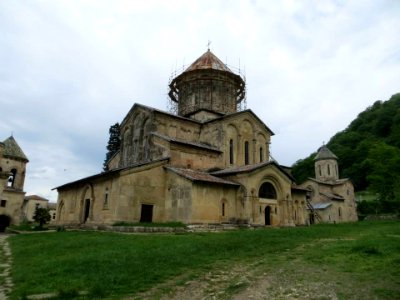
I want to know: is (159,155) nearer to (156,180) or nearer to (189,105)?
(156,180)

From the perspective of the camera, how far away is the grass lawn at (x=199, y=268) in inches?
238

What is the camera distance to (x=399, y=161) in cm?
3516

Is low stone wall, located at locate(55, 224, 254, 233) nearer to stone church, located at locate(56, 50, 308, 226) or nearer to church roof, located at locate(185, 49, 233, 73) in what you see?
stone church, located at locate(56, 50, 308, 226)

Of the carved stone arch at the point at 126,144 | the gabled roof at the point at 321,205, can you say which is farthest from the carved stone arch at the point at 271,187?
the gabled roof at the point at 321,205

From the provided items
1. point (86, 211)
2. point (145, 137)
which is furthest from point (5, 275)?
point (145, 137)

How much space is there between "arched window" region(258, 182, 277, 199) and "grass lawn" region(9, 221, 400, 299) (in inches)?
385

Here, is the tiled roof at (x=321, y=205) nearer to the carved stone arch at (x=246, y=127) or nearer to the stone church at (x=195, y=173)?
the stone church at (x=195, y=173)

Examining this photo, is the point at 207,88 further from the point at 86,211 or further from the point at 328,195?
the point at 328,195

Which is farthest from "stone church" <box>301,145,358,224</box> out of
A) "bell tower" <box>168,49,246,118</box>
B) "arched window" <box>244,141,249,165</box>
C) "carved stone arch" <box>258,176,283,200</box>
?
"carved stone arch" <box>258,176,283,200</box>

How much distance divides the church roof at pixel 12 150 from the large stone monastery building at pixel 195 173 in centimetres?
927

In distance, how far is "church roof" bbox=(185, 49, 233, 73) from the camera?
3053cm

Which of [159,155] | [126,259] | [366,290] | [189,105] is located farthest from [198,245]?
[189,105]

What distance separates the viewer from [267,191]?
70.9ft

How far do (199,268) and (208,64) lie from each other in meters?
25.5
